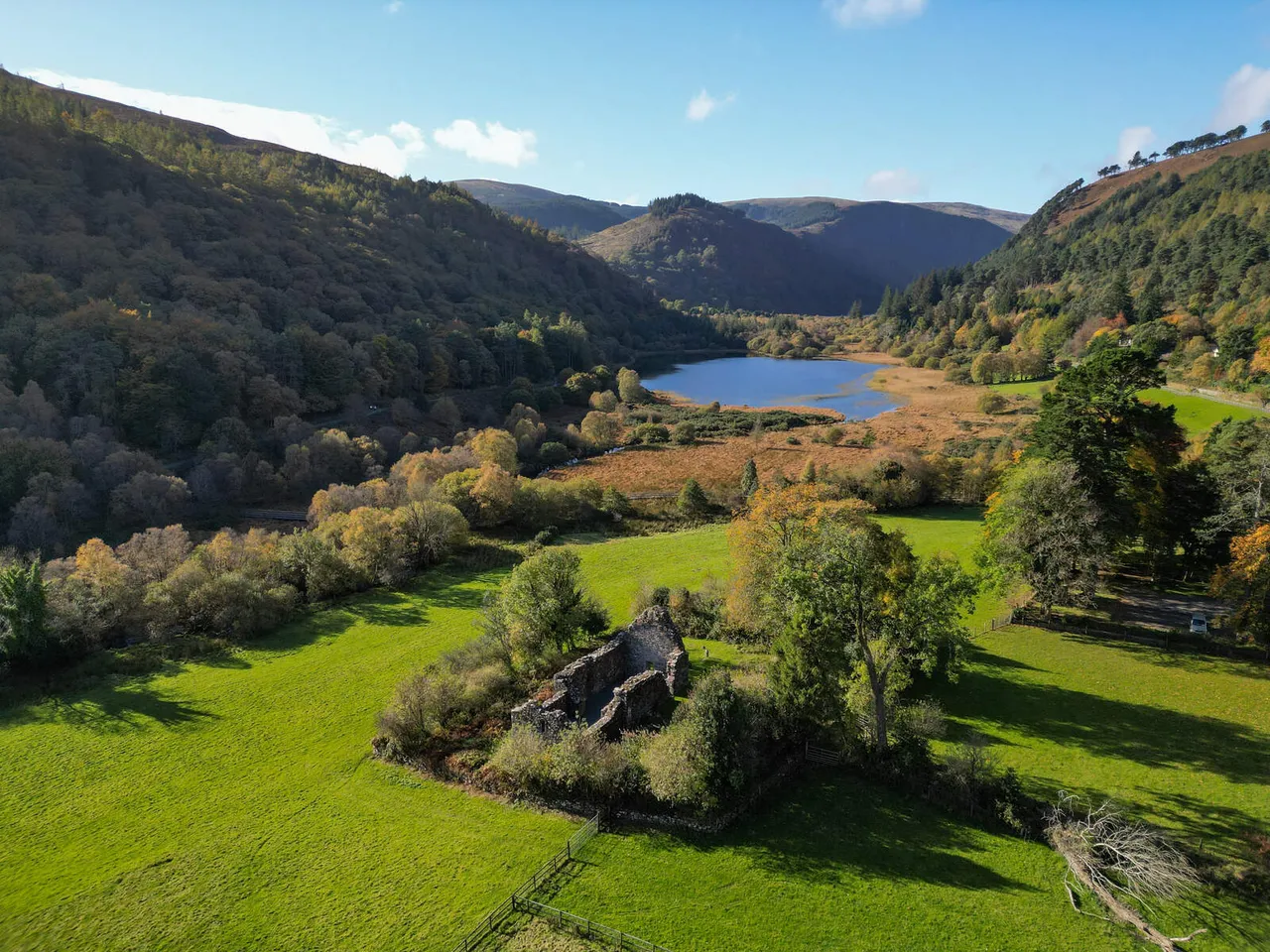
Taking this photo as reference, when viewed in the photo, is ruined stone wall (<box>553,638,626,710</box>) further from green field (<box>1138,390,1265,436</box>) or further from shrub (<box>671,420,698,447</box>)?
shrub (<box>671,420,698,447</box>)

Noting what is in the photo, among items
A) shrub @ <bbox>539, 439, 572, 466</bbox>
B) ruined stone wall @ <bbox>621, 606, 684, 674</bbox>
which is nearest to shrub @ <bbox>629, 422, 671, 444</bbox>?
shrub @ <bbox>539, 439, 572, 466</bbox>

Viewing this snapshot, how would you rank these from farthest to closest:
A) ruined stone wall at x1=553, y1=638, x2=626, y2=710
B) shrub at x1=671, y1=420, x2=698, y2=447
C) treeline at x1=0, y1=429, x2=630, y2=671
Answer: shrub at x1=671, y1=420, x2=698, y2=447
treeline at x1=0, y1=429, x2=630, y2=671
ruined stone wall at x1=553, y1=638, x2=626, y2=710

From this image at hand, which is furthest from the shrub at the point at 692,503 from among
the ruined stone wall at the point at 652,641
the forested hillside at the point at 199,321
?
the forested hillside at the point at 199,321

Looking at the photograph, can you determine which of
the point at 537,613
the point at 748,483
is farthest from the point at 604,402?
the point at 537,613

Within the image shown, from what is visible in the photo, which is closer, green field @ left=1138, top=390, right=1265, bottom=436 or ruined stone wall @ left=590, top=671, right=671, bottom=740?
ruined stone wall @ left=590, top=671, right=671, bottom=740

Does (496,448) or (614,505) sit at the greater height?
(496,448)

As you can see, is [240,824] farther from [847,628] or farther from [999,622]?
[999,622]

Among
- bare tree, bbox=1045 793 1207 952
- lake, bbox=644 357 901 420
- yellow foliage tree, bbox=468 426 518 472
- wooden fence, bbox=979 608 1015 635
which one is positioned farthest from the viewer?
lake, bbox=644 357 901 420
